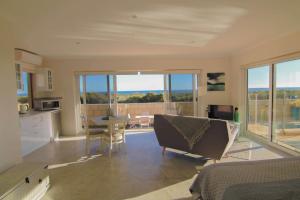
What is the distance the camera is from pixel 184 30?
329cm

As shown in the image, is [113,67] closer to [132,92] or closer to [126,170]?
[132,92]

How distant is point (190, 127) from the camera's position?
3461 millimetres

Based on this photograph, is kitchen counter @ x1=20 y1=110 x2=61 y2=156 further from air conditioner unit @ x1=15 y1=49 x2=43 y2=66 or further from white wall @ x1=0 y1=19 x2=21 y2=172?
white wall @ x1=0 y1=19 x2=21 y2=172

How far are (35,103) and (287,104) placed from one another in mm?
6036

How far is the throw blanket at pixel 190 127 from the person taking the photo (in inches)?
131

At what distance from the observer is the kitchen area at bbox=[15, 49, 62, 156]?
4337 millimetres

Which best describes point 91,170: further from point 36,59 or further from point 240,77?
point 240,77

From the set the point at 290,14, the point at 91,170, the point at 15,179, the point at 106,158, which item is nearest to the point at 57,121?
the point at 106,158

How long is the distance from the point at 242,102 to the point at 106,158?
3974 mm

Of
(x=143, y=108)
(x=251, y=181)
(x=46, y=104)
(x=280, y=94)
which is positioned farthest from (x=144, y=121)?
(x=251, y=181)

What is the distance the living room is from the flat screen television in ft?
0.41

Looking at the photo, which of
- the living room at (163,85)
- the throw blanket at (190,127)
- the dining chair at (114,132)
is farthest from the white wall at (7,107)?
the throw blanket at (190,127)

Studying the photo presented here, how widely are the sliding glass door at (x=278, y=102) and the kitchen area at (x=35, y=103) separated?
5.35 meters

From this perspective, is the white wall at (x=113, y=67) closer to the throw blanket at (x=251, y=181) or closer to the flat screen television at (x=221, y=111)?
the flat screen television at (x=221, y=111)
